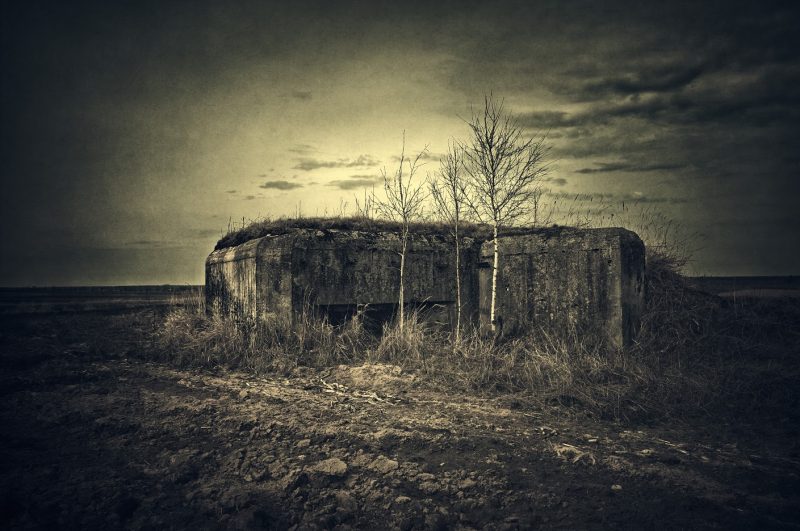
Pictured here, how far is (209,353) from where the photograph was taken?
6.71 metres

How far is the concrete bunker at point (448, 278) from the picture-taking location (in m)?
6.17

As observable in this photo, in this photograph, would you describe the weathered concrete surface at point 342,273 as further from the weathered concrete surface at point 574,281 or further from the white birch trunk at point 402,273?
Result: the weathered concrete surface at point 574,281

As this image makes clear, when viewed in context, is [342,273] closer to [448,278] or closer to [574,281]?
[448,278]

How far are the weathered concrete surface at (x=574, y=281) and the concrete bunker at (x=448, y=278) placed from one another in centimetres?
1

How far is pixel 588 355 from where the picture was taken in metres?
5.66

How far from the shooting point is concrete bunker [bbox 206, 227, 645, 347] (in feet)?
20.2

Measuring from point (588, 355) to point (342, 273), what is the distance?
3.65 metres

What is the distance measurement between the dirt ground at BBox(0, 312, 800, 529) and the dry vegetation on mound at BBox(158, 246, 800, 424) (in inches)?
17.8

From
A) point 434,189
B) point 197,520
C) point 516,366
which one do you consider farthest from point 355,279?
point 197,520

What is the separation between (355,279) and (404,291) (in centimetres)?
80

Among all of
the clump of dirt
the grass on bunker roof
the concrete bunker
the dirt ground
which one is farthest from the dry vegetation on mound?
the grass on bunker roof

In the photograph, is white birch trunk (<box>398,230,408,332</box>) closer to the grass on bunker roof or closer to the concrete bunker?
the concrete bunker

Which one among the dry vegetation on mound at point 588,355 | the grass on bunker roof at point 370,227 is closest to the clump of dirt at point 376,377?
the dry vegetation on mound at point 588,355

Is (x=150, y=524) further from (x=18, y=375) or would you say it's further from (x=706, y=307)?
(x=706, y=307)
